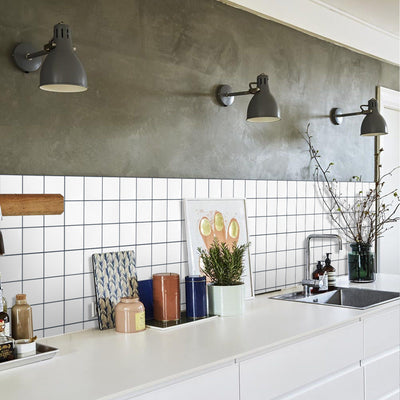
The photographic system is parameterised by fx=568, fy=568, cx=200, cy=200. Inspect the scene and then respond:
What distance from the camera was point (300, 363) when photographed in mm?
2107

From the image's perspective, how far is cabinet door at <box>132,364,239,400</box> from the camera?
5.31ft

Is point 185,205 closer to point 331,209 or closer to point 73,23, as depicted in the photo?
point 73,23

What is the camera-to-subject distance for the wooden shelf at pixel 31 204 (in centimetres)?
183

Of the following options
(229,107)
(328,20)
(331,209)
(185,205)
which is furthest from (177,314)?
(328,20)

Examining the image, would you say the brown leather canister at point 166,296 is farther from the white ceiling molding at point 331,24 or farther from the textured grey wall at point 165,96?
the white ceiling molding at point 331,24

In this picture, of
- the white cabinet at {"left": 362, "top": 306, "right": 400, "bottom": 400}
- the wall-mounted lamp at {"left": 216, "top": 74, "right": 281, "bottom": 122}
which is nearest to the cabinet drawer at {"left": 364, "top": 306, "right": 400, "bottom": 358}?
the white cabinet at {"left": 362, "top": 306, "right": 400, "bottom": 400}

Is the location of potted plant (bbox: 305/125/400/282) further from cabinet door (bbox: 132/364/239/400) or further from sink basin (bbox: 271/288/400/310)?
cabinet door (bbox: 132/364/239/400)

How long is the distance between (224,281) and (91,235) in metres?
0.62

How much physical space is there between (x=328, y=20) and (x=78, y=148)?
2031 millimetres

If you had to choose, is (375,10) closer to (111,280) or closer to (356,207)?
(356,207)

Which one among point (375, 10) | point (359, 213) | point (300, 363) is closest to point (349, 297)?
point (359, 213)

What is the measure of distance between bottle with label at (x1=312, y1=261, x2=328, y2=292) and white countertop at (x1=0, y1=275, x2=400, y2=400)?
42cm

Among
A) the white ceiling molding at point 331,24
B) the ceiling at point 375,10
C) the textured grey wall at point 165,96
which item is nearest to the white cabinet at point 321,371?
the textured grey wall at point 165,96

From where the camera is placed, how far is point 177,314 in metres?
2.33
